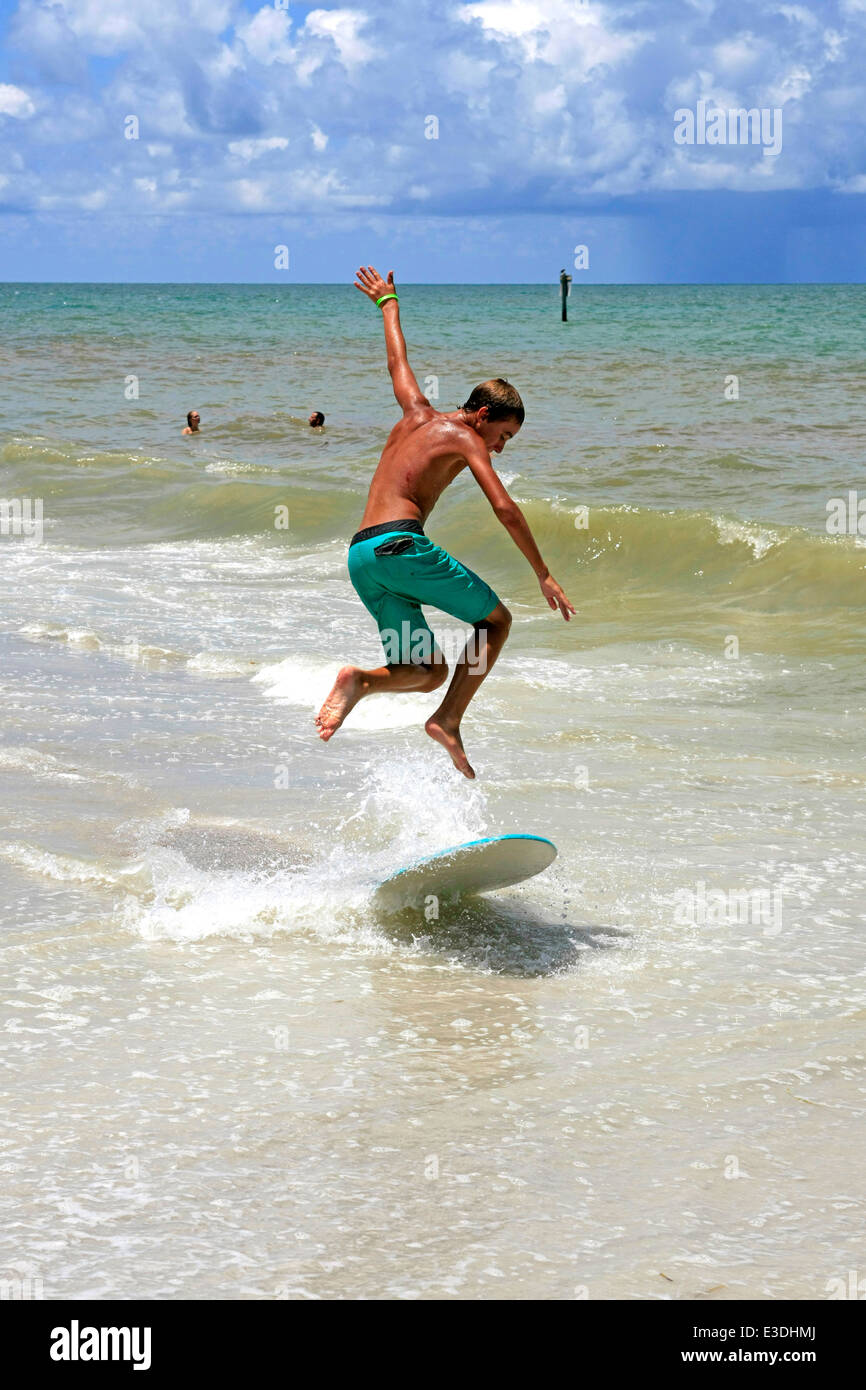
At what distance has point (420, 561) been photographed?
5.56 meters

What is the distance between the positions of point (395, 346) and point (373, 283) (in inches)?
17.2

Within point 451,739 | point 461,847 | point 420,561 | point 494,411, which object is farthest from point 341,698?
point 494,411

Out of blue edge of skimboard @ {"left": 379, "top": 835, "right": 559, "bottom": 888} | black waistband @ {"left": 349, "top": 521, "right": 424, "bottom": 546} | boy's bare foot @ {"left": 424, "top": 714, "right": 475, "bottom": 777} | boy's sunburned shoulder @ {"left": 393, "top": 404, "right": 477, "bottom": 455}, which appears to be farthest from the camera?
boy's bare foot @ {"left": 424, "top": 714, "right": 475, "bottom": 777}

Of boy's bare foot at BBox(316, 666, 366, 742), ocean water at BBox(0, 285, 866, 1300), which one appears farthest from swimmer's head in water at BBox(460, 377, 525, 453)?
ocean water at BBox(0, 285, 866, 1300)

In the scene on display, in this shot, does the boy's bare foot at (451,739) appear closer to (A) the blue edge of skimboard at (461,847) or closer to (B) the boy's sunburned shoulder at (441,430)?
(A) the blue edge of skimboard at (461,847)

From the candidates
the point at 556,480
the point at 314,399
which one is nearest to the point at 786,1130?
the point at 556,480

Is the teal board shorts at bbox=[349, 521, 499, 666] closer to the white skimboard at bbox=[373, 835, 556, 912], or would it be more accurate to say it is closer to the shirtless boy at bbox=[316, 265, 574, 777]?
the shirtless boy at bbox=[316, 265, 574, 777]

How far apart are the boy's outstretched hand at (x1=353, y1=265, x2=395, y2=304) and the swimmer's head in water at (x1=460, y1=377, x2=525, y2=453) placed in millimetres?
887

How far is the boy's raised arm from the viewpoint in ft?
18.9

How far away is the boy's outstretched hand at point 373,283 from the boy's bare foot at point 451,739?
1.86m

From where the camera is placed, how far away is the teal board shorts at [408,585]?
557 cm

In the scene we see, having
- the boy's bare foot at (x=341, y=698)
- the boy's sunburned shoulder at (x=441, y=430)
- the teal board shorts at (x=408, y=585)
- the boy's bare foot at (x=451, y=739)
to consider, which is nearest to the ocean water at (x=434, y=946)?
the boy's bare foot at (x=451, y=739)

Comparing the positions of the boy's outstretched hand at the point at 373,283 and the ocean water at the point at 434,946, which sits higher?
A: the boy's outstretched hand at the point at 373,283

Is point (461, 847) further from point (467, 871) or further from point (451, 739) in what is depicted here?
point (451, 739)
